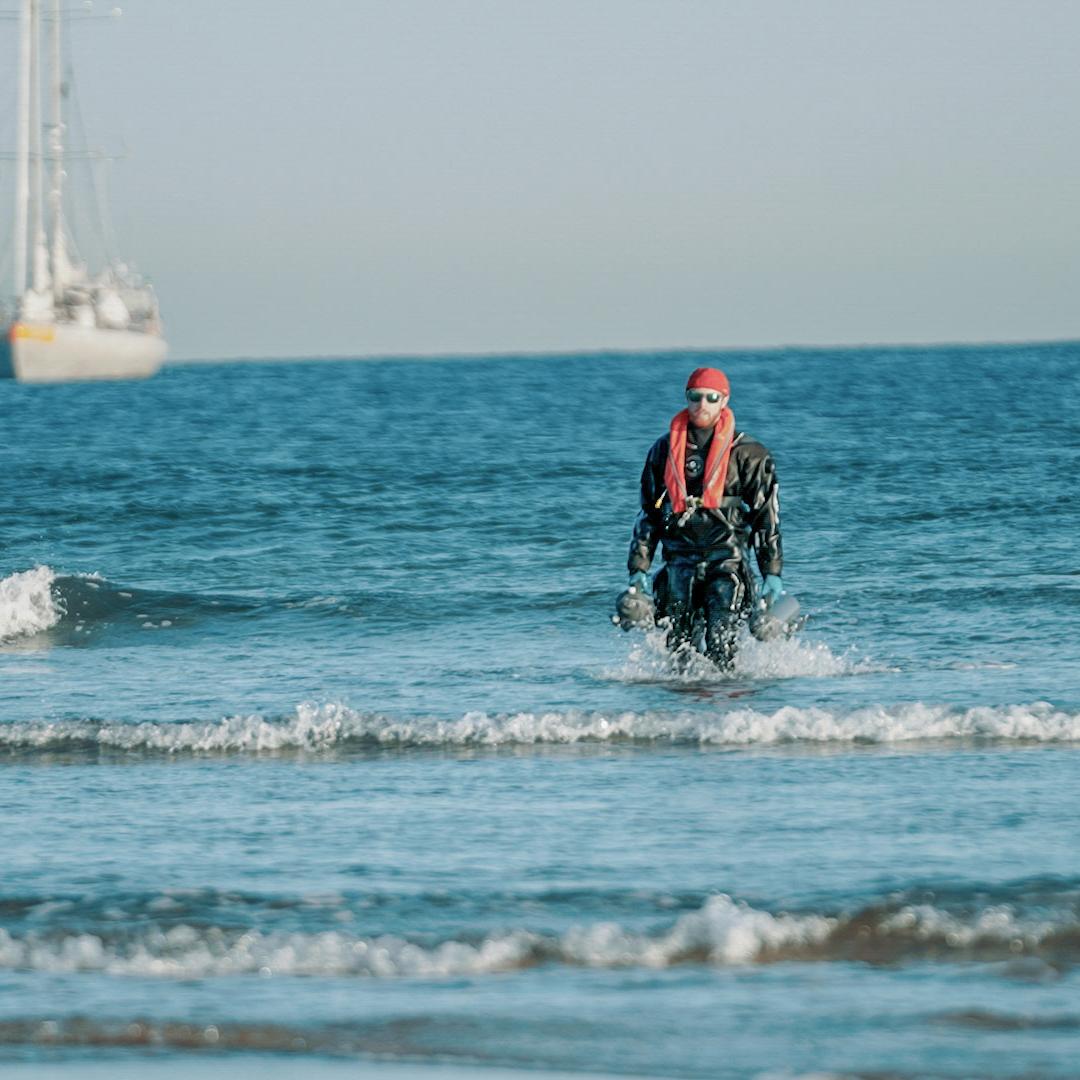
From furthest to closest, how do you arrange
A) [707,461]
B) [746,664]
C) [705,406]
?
[746,664]
[707,461]
[705,406]

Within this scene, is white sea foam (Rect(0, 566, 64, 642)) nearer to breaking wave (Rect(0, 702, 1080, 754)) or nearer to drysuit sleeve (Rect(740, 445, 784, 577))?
breaking wave (Rect(0, 702, 1080, 754))

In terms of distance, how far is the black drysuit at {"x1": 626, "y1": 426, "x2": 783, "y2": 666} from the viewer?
1001 centimetres

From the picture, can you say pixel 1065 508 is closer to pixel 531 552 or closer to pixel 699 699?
pixel 531 552

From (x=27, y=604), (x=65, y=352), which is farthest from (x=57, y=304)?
(x=27, y=604)

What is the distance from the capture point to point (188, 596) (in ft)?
52.4

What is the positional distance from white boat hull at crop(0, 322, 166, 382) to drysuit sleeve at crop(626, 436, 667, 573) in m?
64.0

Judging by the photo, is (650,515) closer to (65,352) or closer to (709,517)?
(709,517)

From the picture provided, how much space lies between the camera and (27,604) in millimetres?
15094

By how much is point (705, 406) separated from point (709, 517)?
612 mm

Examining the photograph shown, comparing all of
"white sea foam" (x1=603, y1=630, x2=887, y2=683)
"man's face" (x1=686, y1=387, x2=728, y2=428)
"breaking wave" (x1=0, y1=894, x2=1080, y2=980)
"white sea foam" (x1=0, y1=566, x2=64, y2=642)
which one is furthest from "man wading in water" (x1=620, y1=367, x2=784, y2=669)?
"white sea foam" (x1=0, y1=566, x2=64, y2=642)

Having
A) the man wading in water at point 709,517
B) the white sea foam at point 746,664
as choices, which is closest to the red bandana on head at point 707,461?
the man wading in water at point 709,517

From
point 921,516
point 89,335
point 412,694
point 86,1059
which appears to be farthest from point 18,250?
point 86,1059

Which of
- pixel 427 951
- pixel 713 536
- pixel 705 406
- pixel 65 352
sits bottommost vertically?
pixel 427 951

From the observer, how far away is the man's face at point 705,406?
32.2 ft
